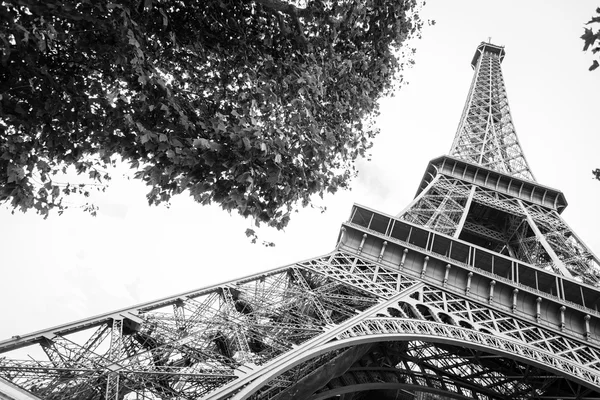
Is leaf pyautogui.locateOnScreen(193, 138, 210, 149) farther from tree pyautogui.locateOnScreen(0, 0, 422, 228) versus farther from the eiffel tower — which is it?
the eiffel tower

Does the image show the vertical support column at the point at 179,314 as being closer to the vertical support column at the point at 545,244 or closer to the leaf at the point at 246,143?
the leaf at the point at 246,143

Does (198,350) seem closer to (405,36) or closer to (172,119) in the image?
(172,119)

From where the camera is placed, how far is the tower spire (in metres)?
33.9

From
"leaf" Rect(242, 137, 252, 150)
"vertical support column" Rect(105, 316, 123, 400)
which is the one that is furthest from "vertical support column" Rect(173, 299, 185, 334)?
"leaf" Rect(242, 137, 252, 150)

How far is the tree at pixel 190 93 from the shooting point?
20.3 feet

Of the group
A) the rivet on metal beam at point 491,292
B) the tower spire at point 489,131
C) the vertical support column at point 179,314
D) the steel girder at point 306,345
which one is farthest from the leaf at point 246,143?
the tower spire at point 489,131

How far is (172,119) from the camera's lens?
714 centimetres

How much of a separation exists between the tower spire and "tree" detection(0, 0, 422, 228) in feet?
85.5

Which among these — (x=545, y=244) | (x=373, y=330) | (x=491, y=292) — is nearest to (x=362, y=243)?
(x=491, y=292)

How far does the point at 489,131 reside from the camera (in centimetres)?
3875

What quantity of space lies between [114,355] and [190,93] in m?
5.15

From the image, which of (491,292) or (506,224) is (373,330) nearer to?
(491,292)

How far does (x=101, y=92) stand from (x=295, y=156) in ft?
10.1

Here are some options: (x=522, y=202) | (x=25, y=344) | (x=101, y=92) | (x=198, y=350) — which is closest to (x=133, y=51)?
(x=101, y=92)
